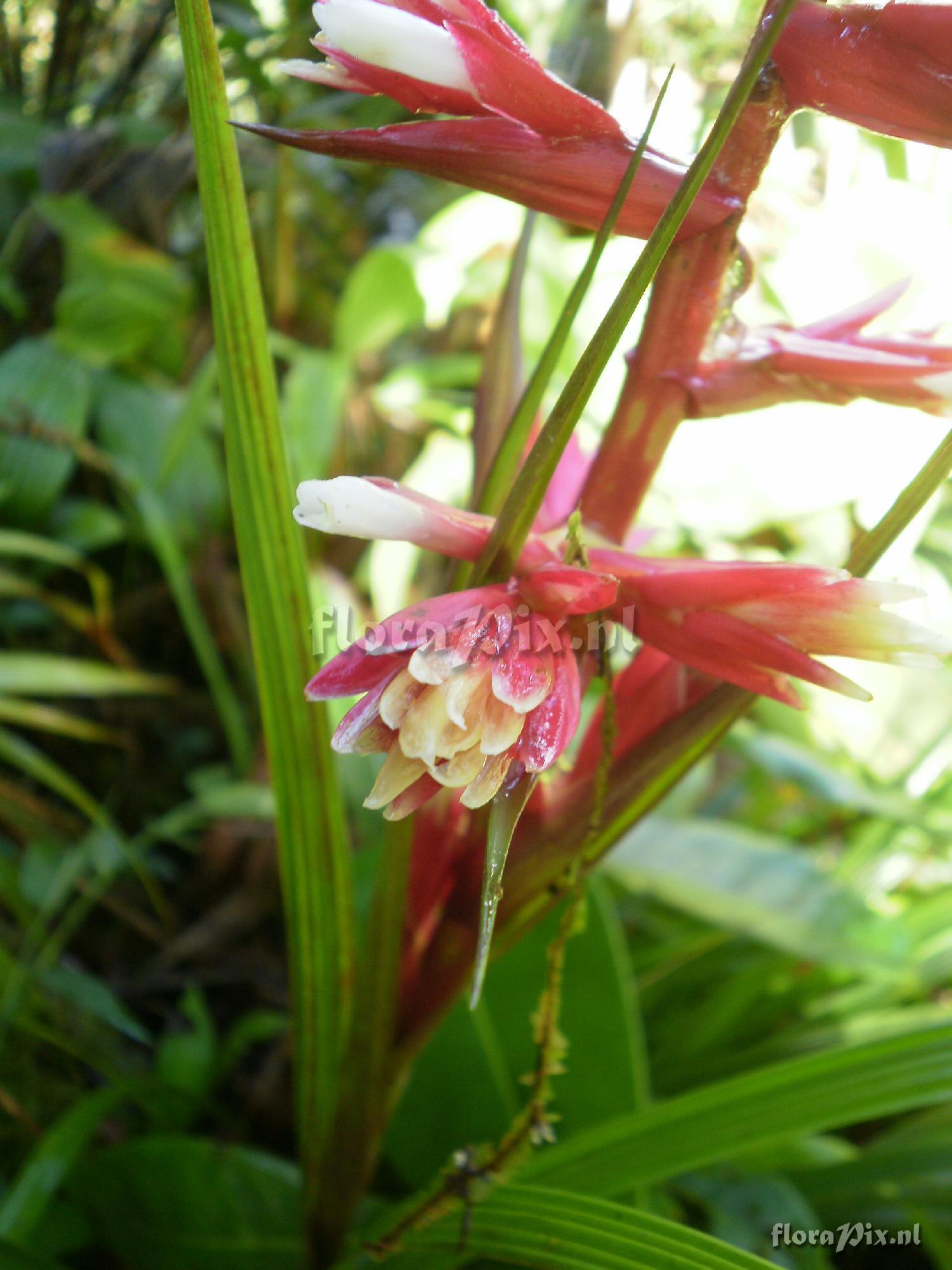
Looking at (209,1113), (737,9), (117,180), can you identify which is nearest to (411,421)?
(117,180)

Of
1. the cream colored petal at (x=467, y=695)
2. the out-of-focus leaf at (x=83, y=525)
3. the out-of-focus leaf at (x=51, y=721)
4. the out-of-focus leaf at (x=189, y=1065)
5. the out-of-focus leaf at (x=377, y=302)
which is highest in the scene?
the out-of-focus leaf at (x=377, y=302)

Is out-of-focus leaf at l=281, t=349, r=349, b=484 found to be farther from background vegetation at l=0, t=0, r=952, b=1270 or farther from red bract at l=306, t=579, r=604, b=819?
red bract at l=306, t=579, r=604, b=819

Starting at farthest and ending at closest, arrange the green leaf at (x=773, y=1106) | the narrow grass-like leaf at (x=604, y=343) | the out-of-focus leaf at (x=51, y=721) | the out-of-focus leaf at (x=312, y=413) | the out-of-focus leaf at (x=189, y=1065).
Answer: the out-of-focus leaf at (x=312, y=413) → the out-of-focus leaf at (x=51, y=721) → the out-of-focus leaf at (x=189, y=1065) → the green leaf at (x=773, y=1106) → the narrow grass-like leaf at (x=604, y=343)

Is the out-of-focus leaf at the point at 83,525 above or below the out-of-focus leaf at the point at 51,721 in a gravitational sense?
above

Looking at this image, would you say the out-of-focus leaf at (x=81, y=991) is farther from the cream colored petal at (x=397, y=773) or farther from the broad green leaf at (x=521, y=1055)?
the cream colored petal at (x=397, y=773)

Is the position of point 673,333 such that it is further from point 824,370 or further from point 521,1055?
point 521,1055

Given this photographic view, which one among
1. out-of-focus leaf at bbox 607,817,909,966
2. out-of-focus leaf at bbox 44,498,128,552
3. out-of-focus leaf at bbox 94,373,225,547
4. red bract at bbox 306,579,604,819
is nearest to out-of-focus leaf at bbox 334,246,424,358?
out-of-focus leaf at bbox 94,373,225,547

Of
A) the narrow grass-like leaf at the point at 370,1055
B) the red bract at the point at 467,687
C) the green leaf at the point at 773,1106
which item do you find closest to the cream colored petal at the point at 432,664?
the red bract at the point at 467,687
